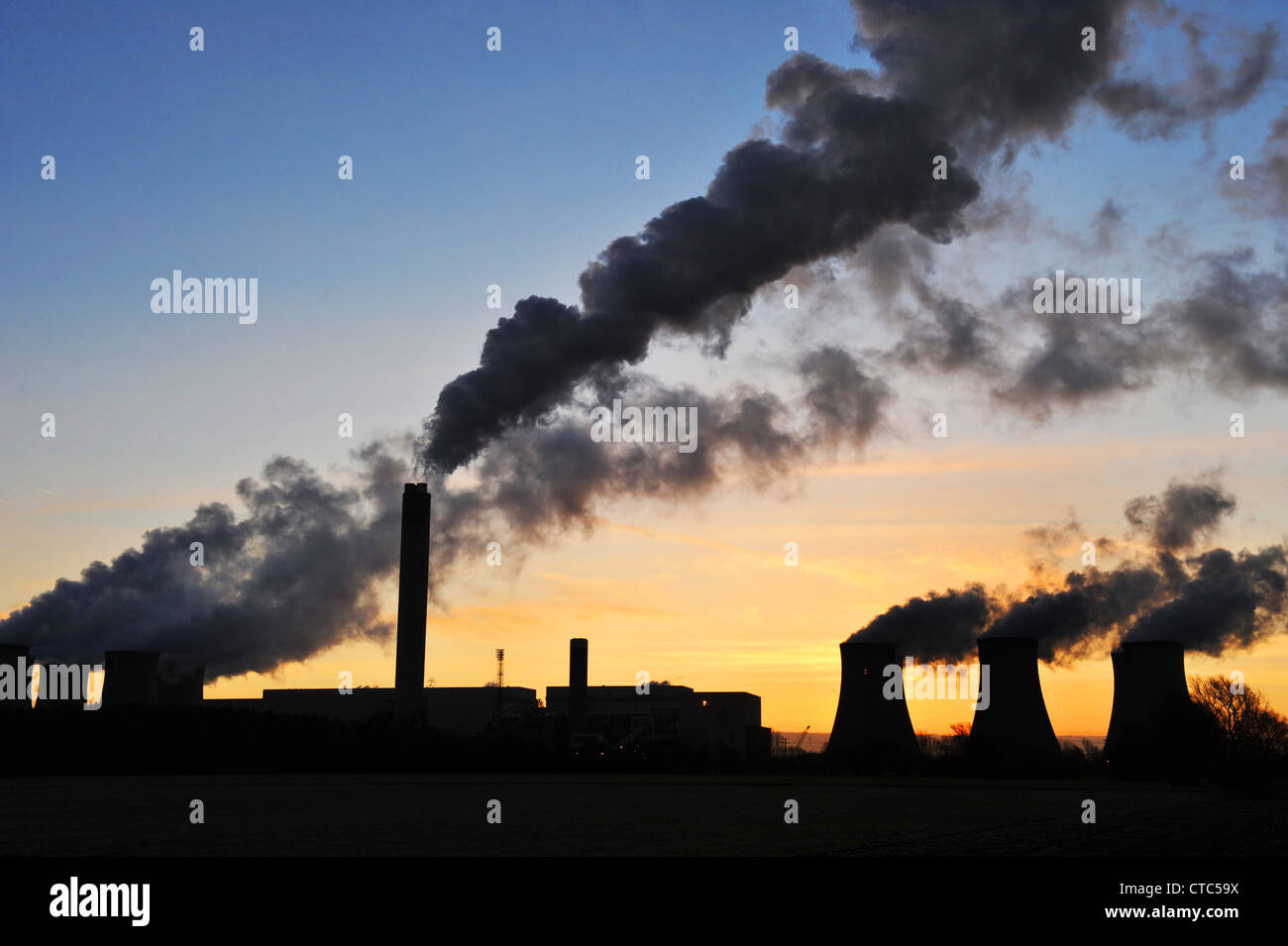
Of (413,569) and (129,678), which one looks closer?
(413,569)

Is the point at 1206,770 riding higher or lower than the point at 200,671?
lower

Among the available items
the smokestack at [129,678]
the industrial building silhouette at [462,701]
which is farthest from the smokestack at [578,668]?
the smokestack at [129,678]

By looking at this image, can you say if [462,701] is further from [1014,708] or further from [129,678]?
[1014,708]

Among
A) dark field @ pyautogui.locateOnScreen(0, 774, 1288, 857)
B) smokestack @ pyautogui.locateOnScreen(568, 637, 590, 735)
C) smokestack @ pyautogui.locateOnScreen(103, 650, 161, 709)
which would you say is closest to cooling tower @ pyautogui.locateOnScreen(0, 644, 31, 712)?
smokestack @ pyautogui.locateOnScreen(103, 650, 161, 709)

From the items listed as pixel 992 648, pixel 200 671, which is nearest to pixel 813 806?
pixel 992 648

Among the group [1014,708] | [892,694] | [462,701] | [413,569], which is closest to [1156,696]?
[1014,708]

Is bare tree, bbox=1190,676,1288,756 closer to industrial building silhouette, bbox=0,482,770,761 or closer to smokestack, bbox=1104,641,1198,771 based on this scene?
smokestack, bbox=1104,641,1198,771
